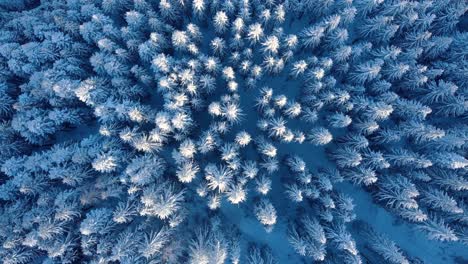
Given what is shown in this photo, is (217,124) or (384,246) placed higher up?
(217,124)

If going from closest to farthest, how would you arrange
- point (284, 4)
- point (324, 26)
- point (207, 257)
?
1. point (207, 257)
2. point (324, 26)
3. point (284, 4)

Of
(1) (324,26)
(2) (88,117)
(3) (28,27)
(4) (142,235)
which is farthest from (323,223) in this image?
(3) (28,27)

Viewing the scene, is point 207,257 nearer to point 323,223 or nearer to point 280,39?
point 323,223

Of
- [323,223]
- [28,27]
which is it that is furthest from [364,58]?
[28,27]

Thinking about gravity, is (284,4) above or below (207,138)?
above

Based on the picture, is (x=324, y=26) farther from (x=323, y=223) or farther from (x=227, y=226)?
(x=227, y=226)

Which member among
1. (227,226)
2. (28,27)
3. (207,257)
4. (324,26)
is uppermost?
(324,26)

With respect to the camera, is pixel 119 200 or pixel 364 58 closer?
pixel 119 200

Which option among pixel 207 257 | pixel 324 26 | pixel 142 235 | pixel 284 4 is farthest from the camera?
pixel 284 4

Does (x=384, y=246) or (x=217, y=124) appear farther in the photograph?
(x=217, y=124)
